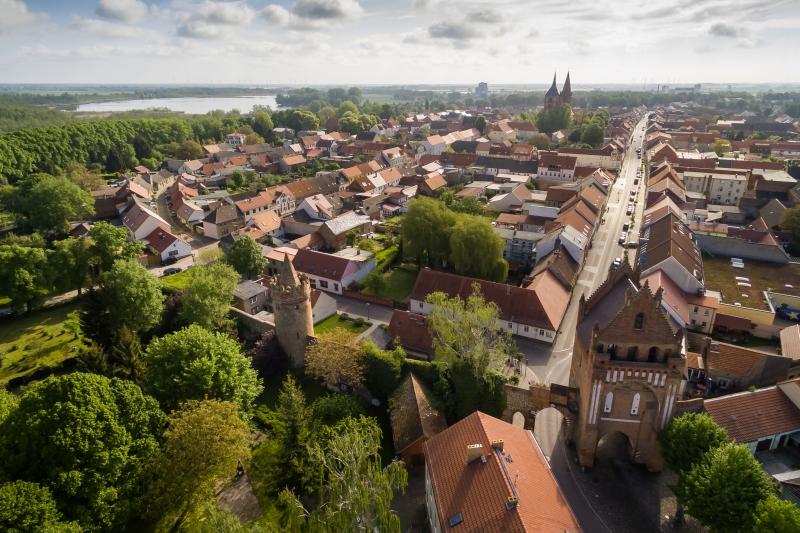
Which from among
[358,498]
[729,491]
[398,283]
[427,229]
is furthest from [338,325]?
[729,491]

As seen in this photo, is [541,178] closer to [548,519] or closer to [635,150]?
[635,150]

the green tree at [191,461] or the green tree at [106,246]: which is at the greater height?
the green tree at [106,246]

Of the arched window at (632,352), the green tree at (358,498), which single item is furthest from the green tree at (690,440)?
the green tree at (358,498)

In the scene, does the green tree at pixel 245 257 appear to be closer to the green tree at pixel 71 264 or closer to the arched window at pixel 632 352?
the green tree at pixel 71 264

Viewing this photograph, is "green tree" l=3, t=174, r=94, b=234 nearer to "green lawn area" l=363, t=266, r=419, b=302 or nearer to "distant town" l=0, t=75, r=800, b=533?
"distant town" l=0, t=75, r=800, b=533

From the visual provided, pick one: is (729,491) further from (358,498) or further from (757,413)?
(358,498)

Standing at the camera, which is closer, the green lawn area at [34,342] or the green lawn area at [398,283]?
the green lawn area at [34,342]
